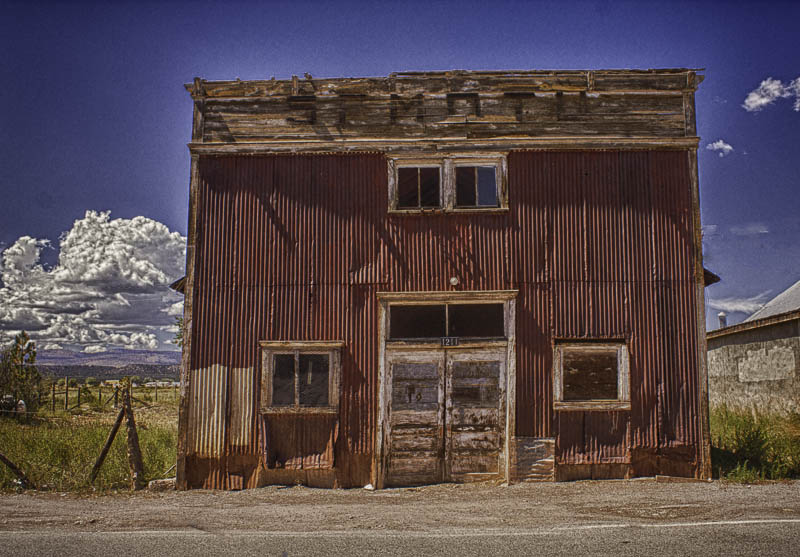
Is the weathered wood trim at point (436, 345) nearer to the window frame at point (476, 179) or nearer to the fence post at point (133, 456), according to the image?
the window frame at point (476, 179)

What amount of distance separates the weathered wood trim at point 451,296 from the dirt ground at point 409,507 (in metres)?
3.22

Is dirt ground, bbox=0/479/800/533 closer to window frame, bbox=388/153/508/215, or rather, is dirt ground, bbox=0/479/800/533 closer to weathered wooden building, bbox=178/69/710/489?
weathered wooden building, bbox=178/69/710/489

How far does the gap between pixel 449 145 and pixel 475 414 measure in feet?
16.2

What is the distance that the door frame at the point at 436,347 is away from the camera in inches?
387

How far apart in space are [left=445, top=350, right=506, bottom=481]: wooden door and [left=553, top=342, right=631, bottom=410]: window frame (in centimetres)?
93

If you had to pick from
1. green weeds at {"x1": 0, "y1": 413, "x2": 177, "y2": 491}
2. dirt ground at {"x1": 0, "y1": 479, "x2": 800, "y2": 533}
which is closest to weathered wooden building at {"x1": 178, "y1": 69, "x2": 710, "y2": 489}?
dirt ground at {"x1": 0, "y1": 479, "x2": 800, "y2": 533}

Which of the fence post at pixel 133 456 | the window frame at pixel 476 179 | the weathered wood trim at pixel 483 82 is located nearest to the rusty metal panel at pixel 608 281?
the window frame at pixel 476 179

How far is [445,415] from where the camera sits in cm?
1002

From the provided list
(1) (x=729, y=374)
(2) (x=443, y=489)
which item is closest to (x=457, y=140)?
(2) (x=443, y=489)

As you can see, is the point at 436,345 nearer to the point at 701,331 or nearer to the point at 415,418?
the point at 415,418

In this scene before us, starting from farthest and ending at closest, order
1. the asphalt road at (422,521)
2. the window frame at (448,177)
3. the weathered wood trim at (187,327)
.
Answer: the window frame at (448,177), the weathered wood trim at (187,327), the asphalt road at (422,521)

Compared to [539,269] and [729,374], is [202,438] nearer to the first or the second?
[539,269]

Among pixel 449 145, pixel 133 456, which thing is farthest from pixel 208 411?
pixel 449 145

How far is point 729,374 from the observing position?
1864 centimetres
